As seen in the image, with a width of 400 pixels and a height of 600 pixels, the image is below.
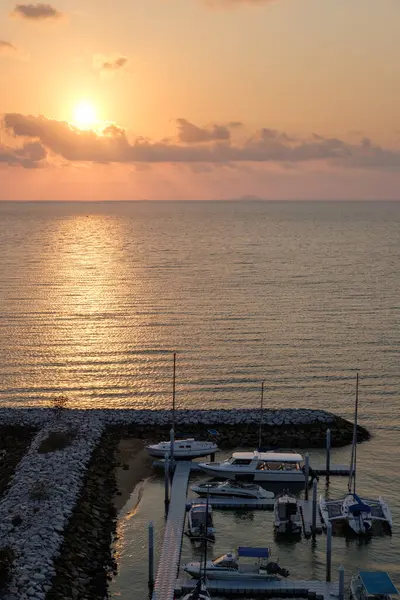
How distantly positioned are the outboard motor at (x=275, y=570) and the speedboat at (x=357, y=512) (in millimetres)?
4085

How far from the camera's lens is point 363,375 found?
6475cm

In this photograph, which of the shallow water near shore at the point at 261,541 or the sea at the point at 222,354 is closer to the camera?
the shallow water near shore at the point at 261,541

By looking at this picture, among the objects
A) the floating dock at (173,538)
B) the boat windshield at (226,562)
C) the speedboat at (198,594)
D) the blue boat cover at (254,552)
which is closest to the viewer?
the speedboat at (198,594)

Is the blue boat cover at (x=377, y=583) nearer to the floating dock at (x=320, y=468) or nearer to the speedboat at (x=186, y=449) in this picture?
the floating dock at (x=320, y=468)

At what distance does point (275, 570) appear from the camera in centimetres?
3325

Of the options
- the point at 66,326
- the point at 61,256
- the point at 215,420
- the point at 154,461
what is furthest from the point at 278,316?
the point at 61,256

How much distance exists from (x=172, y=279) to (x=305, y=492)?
83590 mm

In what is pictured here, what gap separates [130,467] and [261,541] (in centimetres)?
1112

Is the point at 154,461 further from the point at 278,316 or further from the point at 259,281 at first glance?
the point at 259,281

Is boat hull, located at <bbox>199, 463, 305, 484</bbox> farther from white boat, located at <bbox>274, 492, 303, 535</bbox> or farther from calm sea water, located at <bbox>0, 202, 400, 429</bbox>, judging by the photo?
calm sea water, located at <bbox>0, 202, 400, 429</bbox>

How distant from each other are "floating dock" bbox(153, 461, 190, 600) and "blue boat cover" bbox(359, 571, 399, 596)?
813 centimetres

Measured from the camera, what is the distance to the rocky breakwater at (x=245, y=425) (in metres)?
49.0

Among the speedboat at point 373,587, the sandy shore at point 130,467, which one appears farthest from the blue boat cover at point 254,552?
the sandy shore at point 130,467

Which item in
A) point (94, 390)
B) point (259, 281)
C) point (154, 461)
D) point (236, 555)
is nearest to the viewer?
point (236, 555)
